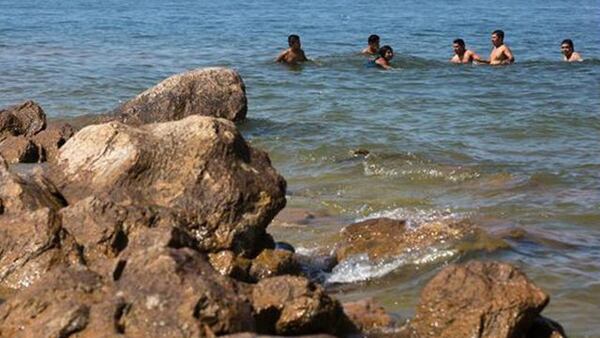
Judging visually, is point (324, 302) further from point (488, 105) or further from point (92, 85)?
point (92, 85)

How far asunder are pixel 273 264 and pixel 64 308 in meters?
2.43

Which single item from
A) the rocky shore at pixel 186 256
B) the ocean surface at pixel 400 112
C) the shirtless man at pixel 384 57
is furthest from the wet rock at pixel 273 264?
the shirtless man at pixel 384 57

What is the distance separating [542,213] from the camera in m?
10.6

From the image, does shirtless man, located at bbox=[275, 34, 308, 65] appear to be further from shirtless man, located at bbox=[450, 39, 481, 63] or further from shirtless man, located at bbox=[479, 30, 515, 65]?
shirtless man, located at bbox=[479, 30, 515, 65]

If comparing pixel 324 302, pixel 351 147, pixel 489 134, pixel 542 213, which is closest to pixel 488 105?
pixel 489 134

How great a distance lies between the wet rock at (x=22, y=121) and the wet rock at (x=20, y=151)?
101 cm

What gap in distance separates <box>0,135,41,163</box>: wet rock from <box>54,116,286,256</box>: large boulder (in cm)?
440

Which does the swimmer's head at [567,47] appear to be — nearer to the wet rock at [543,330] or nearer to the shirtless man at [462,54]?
the shirtless man at [462,54]

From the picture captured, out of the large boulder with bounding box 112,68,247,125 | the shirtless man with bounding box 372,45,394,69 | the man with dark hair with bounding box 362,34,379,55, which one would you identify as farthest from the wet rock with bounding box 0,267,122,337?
the man with dark hair with bounding box 362,34,379,55

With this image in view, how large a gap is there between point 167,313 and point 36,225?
201 cm

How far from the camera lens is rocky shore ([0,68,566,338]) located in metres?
5.38

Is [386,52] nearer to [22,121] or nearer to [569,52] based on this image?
[569,52]

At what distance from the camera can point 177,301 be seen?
530 cm

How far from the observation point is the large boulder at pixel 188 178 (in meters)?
7.54
